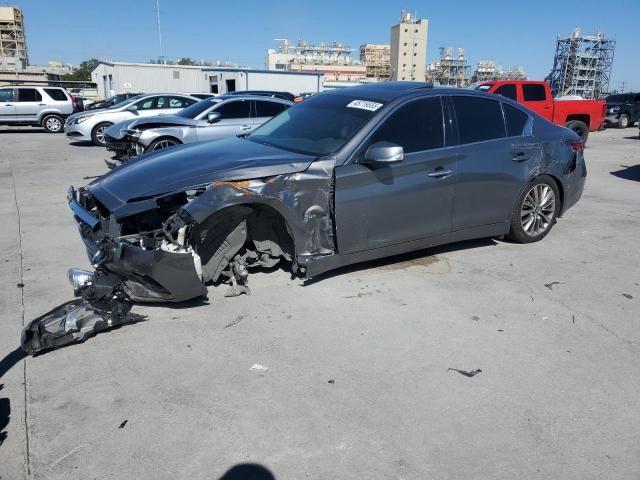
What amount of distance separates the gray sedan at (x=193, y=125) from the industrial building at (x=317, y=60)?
95509 mm

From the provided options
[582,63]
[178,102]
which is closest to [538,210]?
[178,102]

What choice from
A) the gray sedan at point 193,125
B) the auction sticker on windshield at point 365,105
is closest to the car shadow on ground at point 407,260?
the auction sticker on windshield at point 365,105

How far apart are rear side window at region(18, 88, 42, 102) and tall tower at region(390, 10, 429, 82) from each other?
108 m

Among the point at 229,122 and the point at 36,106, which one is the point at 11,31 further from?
the point at 229,122

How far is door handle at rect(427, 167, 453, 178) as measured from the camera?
4621 mm

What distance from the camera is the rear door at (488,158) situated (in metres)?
4.89

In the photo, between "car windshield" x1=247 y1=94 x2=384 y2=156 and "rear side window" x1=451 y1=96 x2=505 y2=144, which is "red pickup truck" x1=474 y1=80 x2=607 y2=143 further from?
"car windshield" x1=247 y1=94 x2=384 y2=156

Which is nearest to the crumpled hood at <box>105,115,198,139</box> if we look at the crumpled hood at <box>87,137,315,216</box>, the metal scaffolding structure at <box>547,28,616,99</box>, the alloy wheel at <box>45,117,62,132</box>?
the crumpled hood at <box>87,137,315,216</box>

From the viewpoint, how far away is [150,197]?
3.90 metres

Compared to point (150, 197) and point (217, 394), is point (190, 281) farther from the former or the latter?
point (217, 394)

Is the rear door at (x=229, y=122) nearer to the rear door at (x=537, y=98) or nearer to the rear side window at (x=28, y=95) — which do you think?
the rear door at (x=537, y=98)

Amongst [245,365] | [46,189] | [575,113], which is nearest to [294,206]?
[245,365]

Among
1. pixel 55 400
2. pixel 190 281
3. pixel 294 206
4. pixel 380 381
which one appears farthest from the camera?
pixel 294 206

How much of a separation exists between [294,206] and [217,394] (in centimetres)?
167
